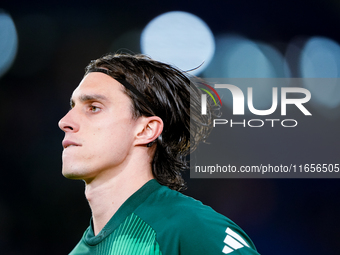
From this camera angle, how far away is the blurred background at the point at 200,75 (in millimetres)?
4691

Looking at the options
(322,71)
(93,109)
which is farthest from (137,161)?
(322,71)

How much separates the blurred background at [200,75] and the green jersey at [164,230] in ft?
10.6

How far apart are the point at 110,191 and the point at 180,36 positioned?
3.94 m

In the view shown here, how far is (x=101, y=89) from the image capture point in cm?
173

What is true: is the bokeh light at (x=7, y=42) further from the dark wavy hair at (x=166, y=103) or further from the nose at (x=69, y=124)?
the nose at (x=69, y=124)

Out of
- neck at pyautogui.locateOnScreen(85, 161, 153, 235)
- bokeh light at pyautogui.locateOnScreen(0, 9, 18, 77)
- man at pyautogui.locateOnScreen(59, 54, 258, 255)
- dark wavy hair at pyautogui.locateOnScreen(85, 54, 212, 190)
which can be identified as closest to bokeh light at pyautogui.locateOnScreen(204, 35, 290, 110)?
bokeh light at pyautogui.locateOnScreen(0, 9, 18, 77)

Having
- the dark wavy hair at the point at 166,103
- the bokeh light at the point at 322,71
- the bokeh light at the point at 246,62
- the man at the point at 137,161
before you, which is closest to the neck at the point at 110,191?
the man at the point at 137,161

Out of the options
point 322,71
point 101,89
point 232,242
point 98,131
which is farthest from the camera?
point 322,71

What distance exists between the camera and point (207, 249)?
1.26 metres

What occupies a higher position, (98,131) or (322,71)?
(98,131)

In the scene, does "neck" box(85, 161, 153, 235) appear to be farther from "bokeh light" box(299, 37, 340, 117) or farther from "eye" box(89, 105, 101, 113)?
"bokeh light" box(299, 37, 340, 117)

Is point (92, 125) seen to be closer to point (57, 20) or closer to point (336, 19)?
point (57, 20)

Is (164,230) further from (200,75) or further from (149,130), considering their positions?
(200,75)

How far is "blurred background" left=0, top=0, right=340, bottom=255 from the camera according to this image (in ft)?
15.4
